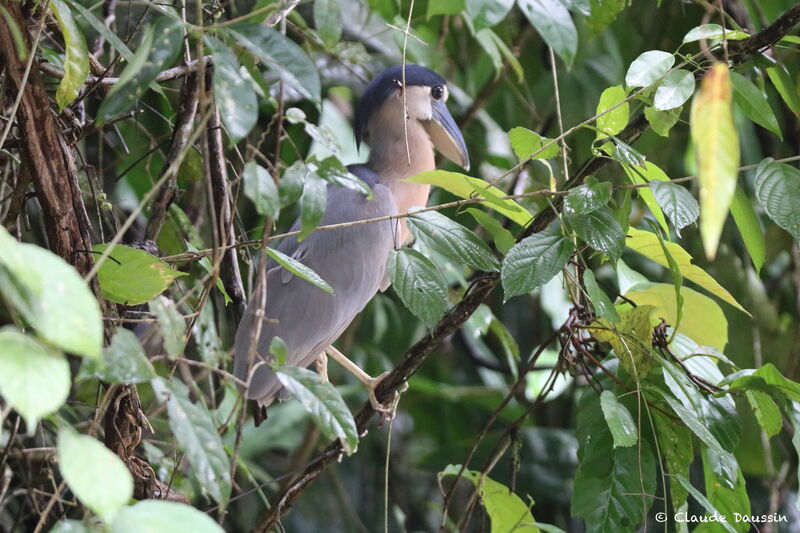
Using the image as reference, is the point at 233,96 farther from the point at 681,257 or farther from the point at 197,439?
the point at 681,257

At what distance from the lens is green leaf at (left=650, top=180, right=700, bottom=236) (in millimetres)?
937

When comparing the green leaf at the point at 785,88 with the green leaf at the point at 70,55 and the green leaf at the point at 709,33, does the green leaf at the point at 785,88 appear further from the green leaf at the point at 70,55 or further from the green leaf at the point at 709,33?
the green leaf at the point at 70,55

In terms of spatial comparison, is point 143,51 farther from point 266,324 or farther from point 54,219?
point 266,324

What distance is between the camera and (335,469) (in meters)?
2.85

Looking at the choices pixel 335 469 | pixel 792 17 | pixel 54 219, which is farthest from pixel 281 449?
pixel 792 17

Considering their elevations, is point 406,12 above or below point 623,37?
above

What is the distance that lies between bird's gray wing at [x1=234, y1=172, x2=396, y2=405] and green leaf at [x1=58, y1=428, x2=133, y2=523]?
1143 mm

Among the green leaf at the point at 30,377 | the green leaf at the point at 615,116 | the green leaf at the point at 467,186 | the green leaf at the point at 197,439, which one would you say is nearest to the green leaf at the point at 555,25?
the green leaf at the point at 615,116

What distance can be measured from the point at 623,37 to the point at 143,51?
1768 millimetres

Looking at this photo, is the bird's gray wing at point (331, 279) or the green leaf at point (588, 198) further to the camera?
the bird's gray wing at point (331, 279)

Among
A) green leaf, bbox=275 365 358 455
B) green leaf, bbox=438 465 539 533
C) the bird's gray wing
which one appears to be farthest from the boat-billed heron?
green leaf, bbox=275 365 358 455

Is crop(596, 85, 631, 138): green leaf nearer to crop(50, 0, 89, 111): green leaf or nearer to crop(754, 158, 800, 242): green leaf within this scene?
crop(754, 158, 800, 242): green leaf

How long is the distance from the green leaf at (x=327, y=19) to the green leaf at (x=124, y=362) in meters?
0.37

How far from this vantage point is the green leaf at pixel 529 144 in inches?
40.9
